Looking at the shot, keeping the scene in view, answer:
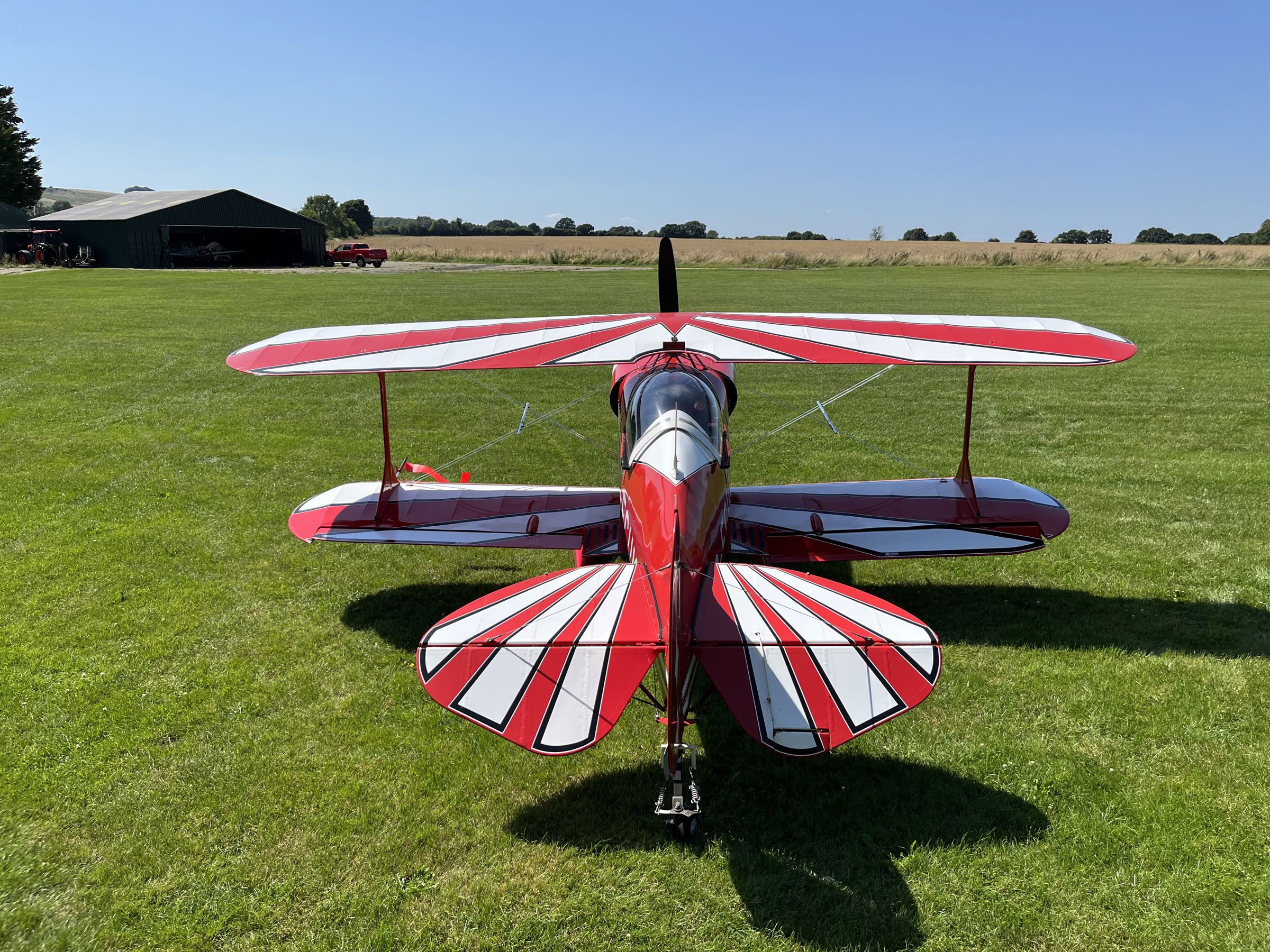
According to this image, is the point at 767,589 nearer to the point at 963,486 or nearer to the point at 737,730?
the point at 737,730

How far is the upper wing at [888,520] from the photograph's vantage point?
19.7 ft

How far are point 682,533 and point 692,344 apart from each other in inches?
86.2

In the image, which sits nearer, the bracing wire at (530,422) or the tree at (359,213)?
the bracing wire at (530,422)

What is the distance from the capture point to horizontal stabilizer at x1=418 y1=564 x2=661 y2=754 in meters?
3.05

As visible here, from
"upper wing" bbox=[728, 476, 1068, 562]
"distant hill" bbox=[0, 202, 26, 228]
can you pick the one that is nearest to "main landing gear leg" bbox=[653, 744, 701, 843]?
"upper wing" bbox=[728, 476, 1068, 562]

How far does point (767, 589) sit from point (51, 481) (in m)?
8.52

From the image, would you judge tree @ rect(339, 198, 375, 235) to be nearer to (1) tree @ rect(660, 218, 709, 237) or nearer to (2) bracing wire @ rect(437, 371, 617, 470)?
(1) tree @ rect(660, 218, 709, 237)

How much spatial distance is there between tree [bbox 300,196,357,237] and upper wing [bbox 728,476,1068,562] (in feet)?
319

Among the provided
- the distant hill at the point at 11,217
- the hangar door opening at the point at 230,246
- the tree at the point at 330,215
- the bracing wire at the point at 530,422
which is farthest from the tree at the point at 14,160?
the bracing wire at the point at 530,422

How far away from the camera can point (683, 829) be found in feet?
12.1

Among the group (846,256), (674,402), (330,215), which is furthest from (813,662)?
(330,215)

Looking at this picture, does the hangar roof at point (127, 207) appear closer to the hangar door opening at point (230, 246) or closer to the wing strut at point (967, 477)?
the hangar door opening at point (230, 246)

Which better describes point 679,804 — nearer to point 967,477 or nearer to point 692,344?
point 692,344

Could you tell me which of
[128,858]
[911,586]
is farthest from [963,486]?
[128,858]
